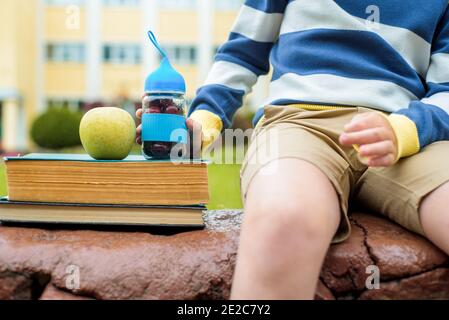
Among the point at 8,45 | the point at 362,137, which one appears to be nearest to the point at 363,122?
the point at 362,137

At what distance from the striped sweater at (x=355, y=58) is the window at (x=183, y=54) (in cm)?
1850

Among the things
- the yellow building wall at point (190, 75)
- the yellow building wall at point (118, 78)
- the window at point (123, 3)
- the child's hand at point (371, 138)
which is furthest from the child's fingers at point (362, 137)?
the window at point (123, 3)

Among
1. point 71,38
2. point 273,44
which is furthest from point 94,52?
point 273,44

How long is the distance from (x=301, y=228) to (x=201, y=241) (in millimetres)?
329

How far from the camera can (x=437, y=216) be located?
4.23 feet

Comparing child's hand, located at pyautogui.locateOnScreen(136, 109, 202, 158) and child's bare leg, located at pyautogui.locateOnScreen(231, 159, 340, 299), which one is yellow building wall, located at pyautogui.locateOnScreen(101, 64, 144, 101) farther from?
child's bare leg, located at pyautogui.locateOnScreen(231, 159, 340, 299)

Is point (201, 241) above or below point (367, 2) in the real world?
below

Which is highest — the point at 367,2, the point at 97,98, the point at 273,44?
the point at 367,2

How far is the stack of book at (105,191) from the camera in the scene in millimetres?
1386

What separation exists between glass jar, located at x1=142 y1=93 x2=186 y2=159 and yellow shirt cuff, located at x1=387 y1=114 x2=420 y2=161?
484mm

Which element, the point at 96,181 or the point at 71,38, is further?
the point at 71,38

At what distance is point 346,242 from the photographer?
1.35 meters
